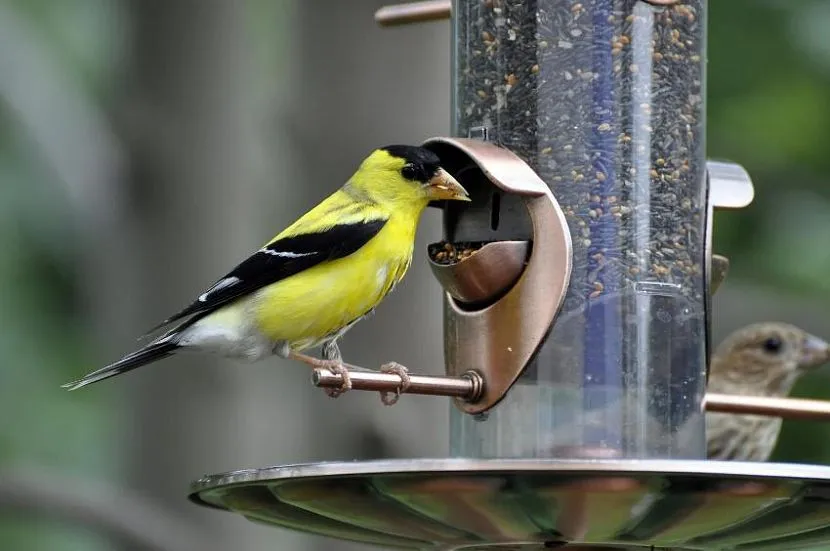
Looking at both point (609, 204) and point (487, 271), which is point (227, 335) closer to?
point (487, 271)

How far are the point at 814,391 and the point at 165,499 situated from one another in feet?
10.8

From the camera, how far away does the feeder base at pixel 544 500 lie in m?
3.59

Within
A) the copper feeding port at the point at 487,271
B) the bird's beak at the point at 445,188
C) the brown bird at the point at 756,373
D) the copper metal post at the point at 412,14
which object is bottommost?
the brown bird at the point at 756,373

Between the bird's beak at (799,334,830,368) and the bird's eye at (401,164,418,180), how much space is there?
2649 mm

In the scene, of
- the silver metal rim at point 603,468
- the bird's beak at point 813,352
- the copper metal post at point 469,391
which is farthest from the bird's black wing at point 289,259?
the bird's beak at point 813,352

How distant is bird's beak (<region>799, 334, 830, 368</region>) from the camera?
7250 millimetres

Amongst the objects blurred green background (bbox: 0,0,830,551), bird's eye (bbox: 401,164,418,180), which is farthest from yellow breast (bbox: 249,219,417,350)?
blurred green background (bbox: 0,0,830,551)

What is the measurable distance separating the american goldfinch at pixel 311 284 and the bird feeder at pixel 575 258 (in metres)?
0.35

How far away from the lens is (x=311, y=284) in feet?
17.5

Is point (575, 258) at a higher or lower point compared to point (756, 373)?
higher

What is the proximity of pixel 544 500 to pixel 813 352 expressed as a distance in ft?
12.8

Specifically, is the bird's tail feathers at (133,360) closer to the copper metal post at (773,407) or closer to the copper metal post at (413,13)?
the copper metal post at (413,13)

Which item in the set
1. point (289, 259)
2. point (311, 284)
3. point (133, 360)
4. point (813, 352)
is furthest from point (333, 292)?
point (813, 352)

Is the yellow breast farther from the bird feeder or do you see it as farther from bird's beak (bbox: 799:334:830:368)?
bird's beak (bbox: 799:334:830:368)
